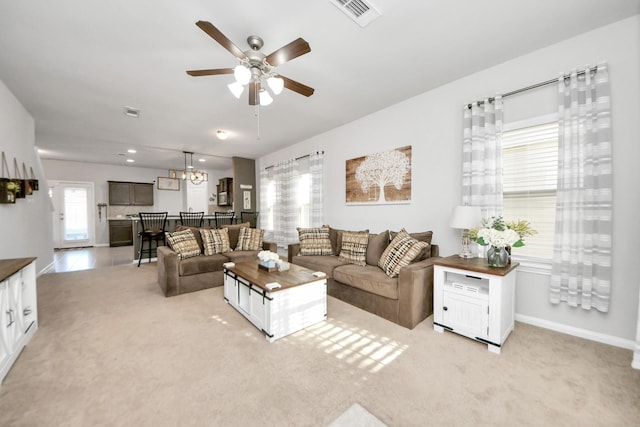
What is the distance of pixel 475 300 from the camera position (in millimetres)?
2156

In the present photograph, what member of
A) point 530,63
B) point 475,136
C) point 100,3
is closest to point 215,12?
point 100,3

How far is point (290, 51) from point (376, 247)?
2.45 m

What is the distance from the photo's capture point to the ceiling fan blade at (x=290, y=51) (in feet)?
5.66

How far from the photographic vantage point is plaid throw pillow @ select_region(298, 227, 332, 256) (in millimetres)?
3865

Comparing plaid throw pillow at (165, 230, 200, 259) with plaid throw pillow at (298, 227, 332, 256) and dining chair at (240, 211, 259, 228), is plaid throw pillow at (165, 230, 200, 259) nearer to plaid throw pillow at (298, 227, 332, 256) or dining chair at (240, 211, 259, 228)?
plaid throw pillow at (298, 227, 332, 256)

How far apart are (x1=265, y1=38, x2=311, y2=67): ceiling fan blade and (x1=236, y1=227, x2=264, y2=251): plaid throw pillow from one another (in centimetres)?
296

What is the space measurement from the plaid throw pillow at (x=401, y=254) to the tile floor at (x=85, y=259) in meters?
5.74

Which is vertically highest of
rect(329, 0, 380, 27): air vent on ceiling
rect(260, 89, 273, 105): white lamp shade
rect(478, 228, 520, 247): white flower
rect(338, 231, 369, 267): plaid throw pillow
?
rect(329, 0, 380, 27): air vent on ceiling

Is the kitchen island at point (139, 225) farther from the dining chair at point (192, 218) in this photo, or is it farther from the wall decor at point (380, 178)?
the wall decor at point (380, 178)

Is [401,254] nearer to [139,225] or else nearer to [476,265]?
[476,265]

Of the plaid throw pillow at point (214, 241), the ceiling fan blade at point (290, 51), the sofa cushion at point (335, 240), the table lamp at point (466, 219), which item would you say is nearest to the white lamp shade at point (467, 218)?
the table lamp at point (466, 219)

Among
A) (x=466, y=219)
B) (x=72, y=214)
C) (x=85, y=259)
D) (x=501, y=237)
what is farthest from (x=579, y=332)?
(x=72, y=214)

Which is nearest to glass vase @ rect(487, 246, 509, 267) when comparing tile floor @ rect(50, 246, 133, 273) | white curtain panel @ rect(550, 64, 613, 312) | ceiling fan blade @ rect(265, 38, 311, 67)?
white curtain panel @ rect(550, 64, 613, 312)

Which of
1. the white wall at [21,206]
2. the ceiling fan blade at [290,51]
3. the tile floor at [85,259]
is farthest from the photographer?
the tile floor at [85,259]
